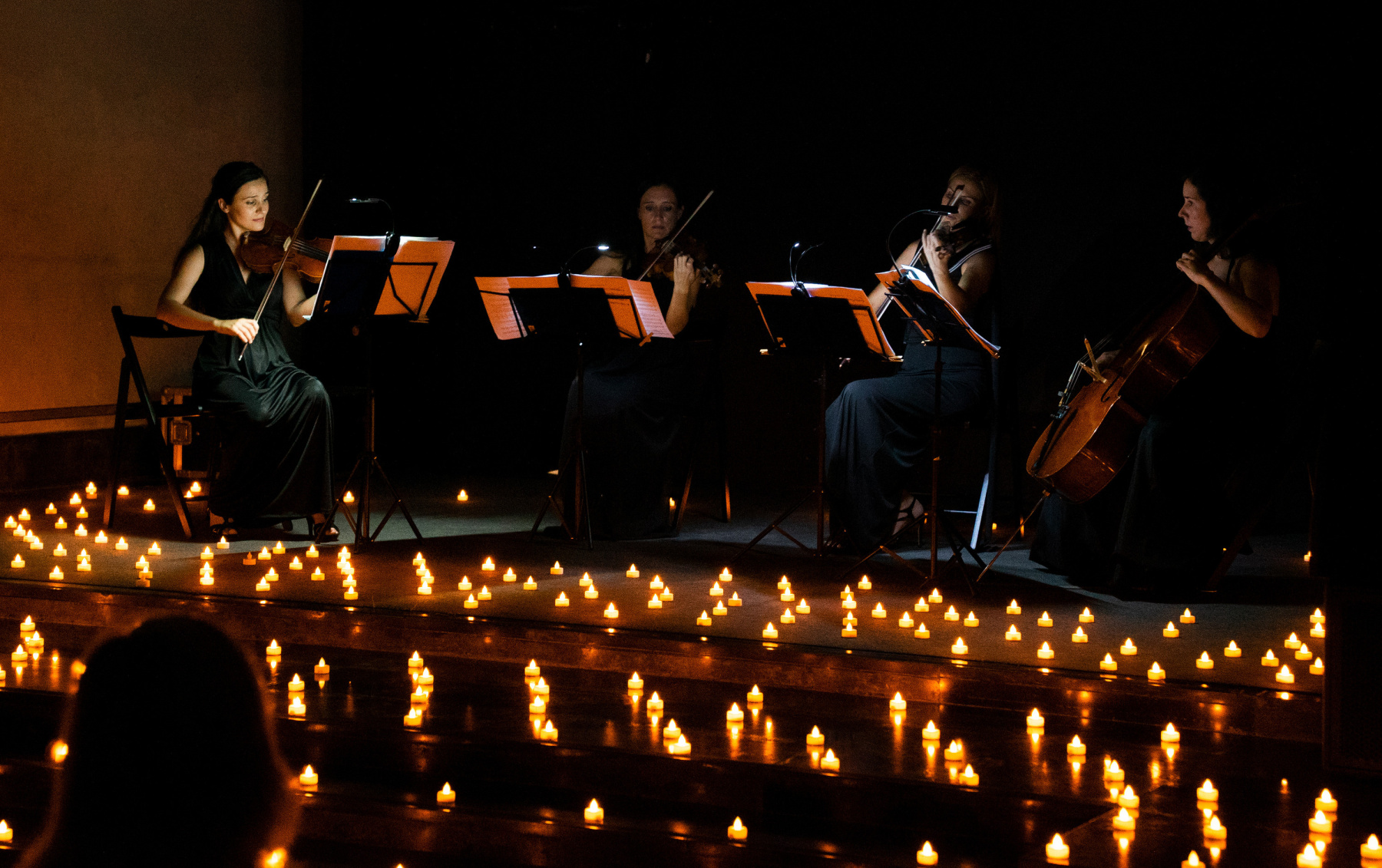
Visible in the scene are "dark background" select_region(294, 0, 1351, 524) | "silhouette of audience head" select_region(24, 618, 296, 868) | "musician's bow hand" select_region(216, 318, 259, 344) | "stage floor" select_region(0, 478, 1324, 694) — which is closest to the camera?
"silhouette of audience head" select_region(24, 618, 296, 868)

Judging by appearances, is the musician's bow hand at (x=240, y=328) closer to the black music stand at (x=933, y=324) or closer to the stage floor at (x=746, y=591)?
the stage floor at (x=746, y=591)

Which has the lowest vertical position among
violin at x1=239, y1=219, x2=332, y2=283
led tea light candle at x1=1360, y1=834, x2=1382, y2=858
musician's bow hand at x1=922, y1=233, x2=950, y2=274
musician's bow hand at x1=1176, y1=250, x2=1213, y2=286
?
led tea light candle at x1=1360, y1=834, x2=1382, y2=858

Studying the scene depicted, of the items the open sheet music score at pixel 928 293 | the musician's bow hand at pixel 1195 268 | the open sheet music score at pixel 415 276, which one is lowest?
the open sheet music score at pixel 928 293

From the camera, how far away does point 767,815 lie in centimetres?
290

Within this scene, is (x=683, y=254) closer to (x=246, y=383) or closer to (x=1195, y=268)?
(x=246, y=383)

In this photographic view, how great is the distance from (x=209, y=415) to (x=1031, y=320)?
328cm

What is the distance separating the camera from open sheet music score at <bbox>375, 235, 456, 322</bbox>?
456cm

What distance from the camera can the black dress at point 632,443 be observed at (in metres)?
5.20

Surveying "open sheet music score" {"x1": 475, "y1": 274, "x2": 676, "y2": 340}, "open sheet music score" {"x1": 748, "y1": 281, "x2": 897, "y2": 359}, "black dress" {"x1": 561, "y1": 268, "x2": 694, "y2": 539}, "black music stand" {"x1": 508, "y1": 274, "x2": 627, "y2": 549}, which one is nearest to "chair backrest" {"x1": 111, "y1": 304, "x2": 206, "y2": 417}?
"open sheet music score" {"x1": 475, "y1": 274, "x2": 676, "y2": 340}

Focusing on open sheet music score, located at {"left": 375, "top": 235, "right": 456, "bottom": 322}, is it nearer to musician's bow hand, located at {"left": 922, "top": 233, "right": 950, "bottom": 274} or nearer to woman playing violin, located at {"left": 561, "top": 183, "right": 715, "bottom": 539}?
woman playing violin, located at {"left": 561, "top": 183, "right": 715, "bottom": 539}

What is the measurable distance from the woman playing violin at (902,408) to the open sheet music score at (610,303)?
74cm

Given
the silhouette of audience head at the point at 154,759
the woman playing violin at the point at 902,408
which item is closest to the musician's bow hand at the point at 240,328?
the woman playing violin at the point at 902,408

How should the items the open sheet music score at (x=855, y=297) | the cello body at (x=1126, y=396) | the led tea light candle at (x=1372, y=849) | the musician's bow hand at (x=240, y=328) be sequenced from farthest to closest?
1. the musician's bow hand at (x=240, y=328)
2. the open sheet music score at (x=855, y=297)
3. the cello body at (x=1126, y=396)
4. the led tea light candle at (x=1372, y=849)

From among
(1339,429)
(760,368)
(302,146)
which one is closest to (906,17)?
(760,368)
